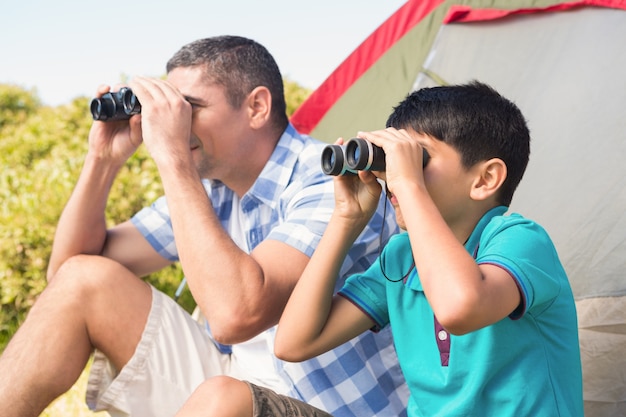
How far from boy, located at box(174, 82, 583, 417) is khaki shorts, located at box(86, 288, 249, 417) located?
0.65 m

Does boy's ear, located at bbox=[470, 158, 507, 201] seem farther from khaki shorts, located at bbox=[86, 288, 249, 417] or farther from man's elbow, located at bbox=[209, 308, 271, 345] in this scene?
khaki shorts, located at bbox=[86, 288, 249, 417]

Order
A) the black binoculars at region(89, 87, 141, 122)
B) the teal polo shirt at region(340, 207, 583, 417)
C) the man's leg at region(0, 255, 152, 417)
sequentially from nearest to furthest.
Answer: the teal polo shirt at region(340, 207, 583, 417) → the man's leg at region(0, 255, 152, 417) → the black binoculars at region(89, 87, 141, 122)

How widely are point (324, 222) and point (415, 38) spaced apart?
1.43m

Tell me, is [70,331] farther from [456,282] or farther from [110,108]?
[456,282]

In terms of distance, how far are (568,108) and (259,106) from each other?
91cm

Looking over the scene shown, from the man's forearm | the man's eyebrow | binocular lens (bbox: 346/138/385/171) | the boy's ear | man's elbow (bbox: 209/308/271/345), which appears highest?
the boy's ear

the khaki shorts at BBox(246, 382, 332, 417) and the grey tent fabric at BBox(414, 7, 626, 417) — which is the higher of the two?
the grey tent fabric at BBox(414, 7, 626, 417)

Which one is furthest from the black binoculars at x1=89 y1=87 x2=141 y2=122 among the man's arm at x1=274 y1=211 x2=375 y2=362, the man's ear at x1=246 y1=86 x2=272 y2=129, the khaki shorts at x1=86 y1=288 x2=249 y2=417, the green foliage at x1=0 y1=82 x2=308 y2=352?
the green foliage at x1=0 y1=82 x2=308 y2=352

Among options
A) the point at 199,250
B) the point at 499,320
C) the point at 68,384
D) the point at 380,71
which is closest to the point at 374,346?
the point at 199,250

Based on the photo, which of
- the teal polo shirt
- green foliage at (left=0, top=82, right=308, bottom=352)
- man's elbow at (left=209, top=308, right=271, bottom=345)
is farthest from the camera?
green foliage at (left=0, top=82, right=308, bottom=352)

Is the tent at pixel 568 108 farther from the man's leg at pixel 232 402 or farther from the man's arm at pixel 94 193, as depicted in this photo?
the man's arm at pixel 94 193

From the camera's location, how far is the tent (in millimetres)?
2080

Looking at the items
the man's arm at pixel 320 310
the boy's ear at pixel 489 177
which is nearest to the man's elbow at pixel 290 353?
the man's arm at pixel 320 310

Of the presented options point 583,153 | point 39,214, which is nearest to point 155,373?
point 583,153
